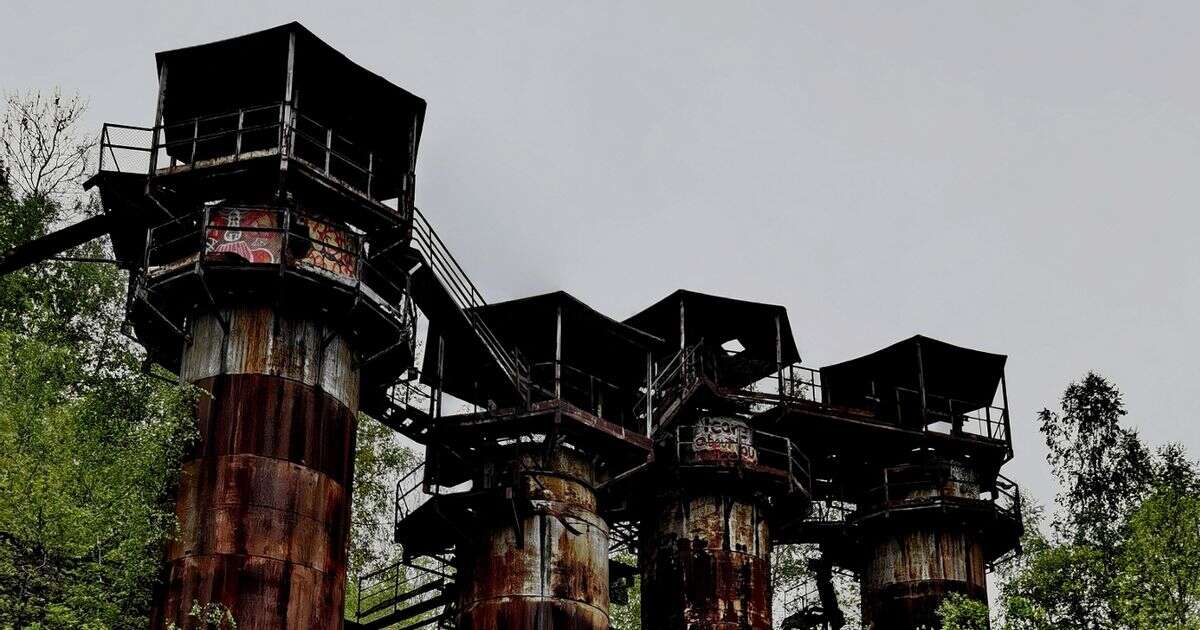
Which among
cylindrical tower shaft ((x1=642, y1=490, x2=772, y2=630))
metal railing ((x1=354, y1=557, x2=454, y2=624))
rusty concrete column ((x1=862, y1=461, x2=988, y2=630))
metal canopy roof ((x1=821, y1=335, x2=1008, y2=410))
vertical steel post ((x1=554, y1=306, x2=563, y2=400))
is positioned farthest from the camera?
metal canopy roof ((x1=821, y1=335, x2=1008, y2=410))

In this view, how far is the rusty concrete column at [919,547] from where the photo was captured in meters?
47.5

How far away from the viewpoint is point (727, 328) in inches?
1906

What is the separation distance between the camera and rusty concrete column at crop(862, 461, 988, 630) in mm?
47531

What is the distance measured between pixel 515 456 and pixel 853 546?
619 inches

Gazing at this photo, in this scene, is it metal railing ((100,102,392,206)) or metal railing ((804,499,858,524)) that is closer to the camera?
metal railing ((100,102,392,206))

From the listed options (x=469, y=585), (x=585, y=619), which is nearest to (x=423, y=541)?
(x=469, y=585)

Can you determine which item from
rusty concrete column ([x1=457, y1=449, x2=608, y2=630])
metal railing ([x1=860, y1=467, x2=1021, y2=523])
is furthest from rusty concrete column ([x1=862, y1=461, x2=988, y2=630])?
rusty concrete column ([x1=457, y1=449, x2=608, y2=630])

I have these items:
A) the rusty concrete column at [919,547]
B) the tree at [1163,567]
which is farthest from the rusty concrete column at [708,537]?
the tree at [1163,567]

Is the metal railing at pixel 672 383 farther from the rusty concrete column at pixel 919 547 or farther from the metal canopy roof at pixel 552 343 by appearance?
the rusty concrete column at pixel 919 547

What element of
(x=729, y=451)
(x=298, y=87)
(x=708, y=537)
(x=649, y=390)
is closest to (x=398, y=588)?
(x=708, y=537)

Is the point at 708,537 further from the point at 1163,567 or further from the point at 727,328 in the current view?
the point at 1163,567

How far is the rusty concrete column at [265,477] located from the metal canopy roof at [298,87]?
20.5ft

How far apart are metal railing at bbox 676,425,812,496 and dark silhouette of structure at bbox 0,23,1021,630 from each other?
102 millimetres

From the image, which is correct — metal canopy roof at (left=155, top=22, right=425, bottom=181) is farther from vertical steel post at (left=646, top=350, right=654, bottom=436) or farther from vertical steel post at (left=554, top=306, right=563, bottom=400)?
vertical steel post at (left=646, top=350, right=654, bottom=436)
